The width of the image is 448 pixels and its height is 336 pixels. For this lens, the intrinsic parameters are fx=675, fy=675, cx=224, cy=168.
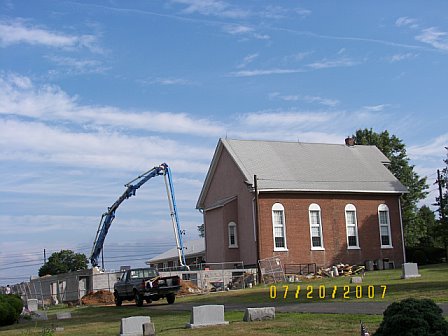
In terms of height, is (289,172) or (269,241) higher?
(289,172)

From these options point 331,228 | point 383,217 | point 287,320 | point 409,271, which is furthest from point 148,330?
point 383,217

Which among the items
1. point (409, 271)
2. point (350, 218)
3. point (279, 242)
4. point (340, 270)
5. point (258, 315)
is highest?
point (350, 218)

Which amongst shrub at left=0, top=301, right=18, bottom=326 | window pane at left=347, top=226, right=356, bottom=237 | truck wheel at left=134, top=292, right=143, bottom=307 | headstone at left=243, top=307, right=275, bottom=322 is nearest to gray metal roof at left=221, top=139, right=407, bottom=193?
window pane at left=347, top=226, right=356, bottom=237

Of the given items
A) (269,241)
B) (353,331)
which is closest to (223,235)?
(269,241)

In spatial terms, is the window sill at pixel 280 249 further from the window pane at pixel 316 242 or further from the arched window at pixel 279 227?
the window pane at pixel 316 242

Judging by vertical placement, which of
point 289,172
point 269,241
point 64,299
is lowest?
point 64,299

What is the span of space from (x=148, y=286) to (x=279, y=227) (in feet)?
58.1

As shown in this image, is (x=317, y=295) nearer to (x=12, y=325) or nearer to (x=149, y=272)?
(x=149, y=272)

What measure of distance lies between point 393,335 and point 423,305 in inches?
28.9

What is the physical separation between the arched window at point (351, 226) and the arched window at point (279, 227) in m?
5.48

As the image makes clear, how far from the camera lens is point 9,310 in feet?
97.3

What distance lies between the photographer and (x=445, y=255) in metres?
58.7

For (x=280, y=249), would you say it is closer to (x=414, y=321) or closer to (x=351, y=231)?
(x=351, y=231)

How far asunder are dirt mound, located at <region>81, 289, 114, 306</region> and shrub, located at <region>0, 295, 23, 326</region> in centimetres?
1194
